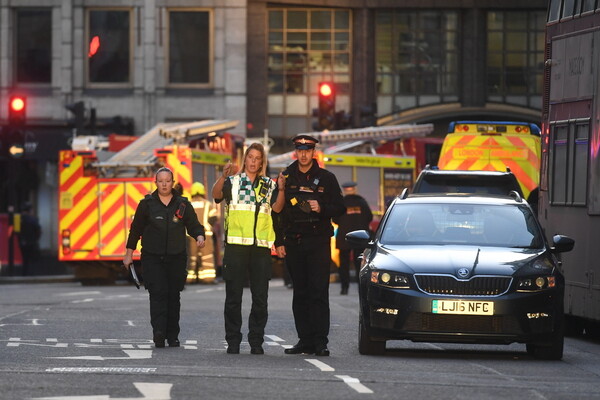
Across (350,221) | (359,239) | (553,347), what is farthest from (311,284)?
(350,221)

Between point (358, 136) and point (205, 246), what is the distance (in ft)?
17.4

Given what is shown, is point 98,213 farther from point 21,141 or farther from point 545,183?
point 545,183

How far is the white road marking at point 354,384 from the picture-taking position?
37.0 ft

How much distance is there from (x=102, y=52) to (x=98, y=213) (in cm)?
1978

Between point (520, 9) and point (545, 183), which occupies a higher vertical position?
point (520, 9)

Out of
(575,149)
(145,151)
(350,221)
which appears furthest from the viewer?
(145,151)

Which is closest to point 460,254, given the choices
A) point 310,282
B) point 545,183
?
point 310,282

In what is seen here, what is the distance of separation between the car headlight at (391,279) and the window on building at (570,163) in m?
4.02

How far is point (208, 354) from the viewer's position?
14.5 m

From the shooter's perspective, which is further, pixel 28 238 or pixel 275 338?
pixel 28 238

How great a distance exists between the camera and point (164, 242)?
15.9 meters

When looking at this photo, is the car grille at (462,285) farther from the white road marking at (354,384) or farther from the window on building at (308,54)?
the window on building at (308,54)

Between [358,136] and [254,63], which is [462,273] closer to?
[358,136]

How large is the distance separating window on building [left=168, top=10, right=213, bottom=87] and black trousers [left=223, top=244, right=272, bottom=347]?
3646 centimetres
